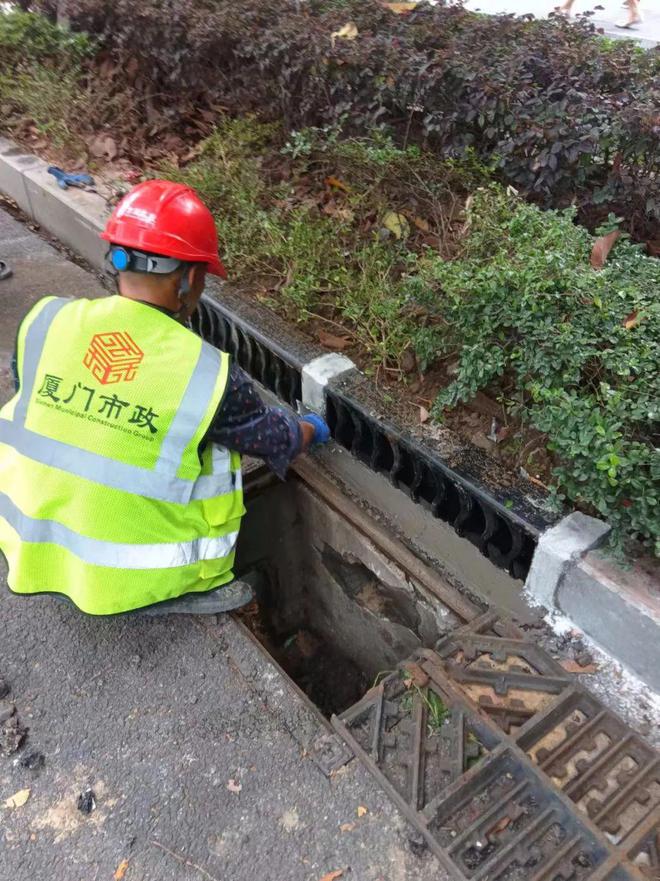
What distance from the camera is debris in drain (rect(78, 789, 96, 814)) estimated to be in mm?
1979

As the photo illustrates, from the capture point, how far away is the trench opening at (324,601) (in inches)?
126

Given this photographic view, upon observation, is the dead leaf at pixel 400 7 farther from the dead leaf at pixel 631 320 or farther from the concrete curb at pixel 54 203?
the dead leaf at pixel 631 320

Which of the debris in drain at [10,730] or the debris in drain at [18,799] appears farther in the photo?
the debris in drain at [10,730]

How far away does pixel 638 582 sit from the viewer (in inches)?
85.0

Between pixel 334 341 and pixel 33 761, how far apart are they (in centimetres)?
214

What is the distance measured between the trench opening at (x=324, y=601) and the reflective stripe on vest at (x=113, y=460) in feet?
3.56

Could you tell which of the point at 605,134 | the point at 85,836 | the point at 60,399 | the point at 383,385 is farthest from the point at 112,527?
the point at 605,134

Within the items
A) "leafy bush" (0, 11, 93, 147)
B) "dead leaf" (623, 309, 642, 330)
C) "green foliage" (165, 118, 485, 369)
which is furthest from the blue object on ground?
"dead leaf" (623, 309, 642, 330)

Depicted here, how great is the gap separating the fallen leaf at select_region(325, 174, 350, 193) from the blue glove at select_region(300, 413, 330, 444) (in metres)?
1.63

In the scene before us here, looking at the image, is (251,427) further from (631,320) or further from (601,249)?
(601,249)

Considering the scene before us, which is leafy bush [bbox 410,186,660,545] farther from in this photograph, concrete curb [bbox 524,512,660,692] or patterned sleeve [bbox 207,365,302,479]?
patterned sleeve [bbox 207,365,302,479]

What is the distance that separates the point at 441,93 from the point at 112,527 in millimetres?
2657

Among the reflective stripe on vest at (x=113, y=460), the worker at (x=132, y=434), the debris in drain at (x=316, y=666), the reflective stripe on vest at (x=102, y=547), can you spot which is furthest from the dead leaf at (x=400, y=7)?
the debris in drain at (x=316, y=666)

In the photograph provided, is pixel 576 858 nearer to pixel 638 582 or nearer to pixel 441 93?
pixel 638 582
